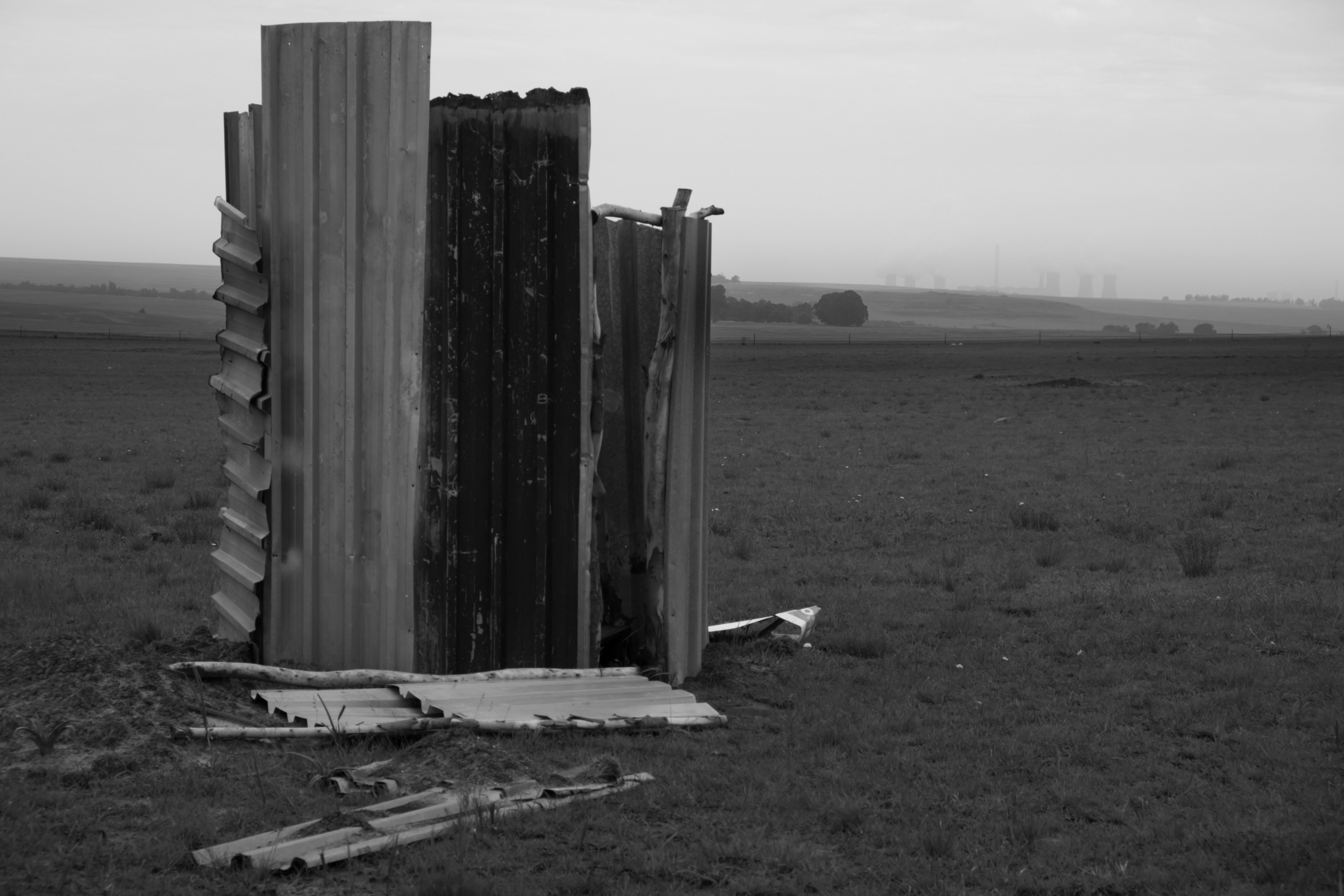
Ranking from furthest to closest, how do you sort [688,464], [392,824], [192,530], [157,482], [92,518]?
[157,482] < [92,518] < [192,530] < [688,464] < [392,824]

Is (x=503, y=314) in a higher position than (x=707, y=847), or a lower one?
higher

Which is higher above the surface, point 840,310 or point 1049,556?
point 840,310

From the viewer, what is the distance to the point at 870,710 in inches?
272

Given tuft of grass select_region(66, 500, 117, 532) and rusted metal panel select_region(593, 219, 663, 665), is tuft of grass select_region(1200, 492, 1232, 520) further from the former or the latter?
tuft of grass select_region(66, 500, 117, 532)

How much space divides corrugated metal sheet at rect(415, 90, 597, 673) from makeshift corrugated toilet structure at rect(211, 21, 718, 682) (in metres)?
0.01

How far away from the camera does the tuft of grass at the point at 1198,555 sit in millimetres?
10867

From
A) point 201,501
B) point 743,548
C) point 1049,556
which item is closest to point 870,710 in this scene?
point 743,548

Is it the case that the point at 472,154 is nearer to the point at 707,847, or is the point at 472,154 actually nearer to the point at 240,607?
the point at 240,607

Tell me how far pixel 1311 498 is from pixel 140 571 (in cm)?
1273

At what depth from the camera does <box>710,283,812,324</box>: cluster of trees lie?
6688 inches

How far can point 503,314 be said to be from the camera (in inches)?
263

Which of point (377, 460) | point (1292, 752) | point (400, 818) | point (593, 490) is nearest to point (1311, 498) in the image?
point (1292, 752)

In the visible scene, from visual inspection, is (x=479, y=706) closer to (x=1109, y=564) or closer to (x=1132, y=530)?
(x=1109, y=564)

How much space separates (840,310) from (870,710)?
17356 centimetres
